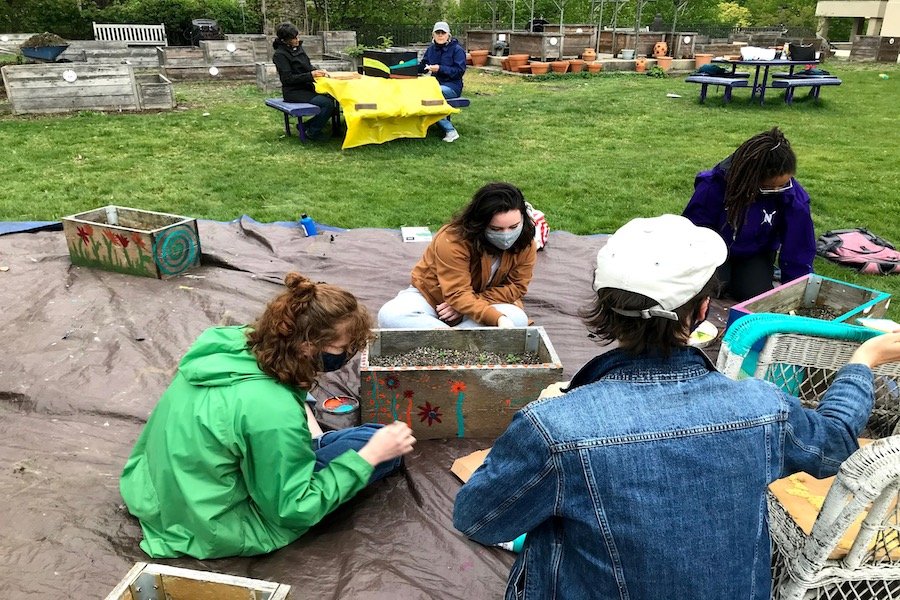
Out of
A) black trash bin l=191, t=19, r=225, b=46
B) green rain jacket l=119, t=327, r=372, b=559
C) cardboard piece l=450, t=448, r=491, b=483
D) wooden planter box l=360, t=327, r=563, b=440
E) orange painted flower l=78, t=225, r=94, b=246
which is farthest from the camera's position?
black trash bin l=191, t=19, r=225, b=46

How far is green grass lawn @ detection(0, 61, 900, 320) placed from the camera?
6297 mm

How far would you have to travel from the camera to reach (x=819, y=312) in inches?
142

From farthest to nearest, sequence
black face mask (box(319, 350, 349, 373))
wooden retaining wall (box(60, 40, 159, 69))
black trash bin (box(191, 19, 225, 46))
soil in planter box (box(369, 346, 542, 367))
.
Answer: black trash bin (box(191, 19, 225, 46)) < wooden retaining wall (box(60, 40, 159, 69)) < soil in planter box (box(369, 346, 542, 367)) < black face mask (box(319, 350, 349, 373))

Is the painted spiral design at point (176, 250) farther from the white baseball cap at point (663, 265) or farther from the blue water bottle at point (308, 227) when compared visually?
the white baseball cap at point (663, 265)

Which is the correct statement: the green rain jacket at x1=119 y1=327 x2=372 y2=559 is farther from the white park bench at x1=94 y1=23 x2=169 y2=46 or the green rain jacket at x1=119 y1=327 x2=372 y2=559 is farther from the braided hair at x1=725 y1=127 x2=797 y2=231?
the white park bench at x1=94 y1=23 x2=169 y2=46

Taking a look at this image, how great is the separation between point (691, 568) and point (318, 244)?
4.31m

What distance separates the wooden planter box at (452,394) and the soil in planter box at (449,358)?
103mm

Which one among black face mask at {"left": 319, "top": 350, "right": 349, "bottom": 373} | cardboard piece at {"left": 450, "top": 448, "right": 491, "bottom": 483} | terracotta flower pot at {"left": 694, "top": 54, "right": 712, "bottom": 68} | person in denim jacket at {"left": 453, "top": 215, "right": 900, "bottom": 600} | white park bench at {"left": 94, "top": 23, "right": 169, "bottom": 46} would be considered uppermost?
white park bench at {"left": 94, "top": 23, "right": 169, "bottom": 46}

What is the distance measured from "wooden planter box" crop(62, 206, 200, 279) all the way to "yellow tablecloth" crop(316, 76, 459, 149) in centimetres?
408

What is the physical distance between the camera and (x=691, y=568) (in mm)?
1286

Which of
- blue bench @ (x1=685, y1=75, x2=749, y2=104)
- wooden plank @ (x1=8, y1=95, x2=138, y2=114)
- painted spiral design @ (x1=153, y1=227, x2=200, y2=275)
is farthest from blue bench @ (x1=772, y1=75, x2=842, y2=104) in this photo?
painted spiral design @ (x1=153, y1=227, x2=200, y2=275)

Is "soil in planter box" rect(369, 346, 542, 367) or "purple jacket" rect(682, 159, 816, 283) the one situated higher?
"purple jacket" rect(682, 159, 816, 283)

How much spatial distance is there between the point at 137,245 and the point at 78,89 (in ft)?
24.8

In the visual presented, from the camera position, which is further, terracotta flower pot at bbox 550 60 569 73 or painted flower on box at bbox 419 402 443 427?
terracotta flower pot at bbox 550 60 569 73
